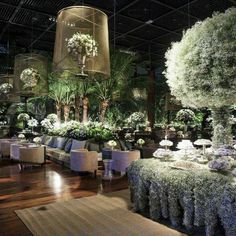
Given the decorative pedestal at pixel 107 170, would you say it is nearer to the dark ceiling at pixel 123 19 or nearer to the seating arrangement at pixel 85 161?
the seating arrangement at pixel 85 161

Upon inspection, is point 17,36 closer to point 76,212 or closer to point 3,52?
point 3,52

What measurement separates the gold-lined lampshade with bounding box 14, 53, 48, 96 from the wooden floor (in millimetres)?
2303

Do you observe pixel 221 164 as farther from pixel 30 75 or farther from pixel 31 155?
pixel 31 155

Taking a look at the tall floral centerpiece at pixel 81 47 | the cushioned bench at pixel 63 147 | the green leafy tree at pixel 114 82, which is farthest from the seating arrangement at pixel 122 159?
the green leafy tree at pixel 114 82

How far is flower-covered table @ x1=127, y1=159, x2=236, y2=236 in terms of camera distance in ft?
11.1

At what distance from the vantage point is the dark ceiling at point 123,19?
8.84m

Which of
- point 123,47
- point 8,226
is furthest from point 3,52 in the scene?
point 8,226

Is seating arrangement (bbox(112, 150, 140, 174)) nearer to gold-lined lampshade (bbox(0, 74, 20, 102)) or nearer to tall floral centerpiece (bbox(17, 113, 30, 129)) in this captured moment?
gold-lined lampshade (bbox(0, 74, 20, 102))

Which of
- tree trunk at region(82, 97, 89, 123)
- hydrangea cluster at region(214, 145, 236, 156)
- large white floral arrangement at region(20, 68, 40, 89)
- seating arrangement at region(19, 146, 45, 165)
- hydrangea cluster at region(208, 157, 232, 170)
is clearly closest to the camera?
hydrangea cluster at region(208, 157, 232, 170)

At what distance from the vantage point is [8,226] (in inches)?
173

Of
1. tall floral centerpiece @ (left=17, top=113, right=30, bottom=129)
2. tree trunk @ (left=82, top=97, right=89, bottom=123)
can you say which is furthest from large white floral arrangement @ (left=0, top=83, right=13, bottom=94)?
tall floral centerpiece @ (left=17, top=113, right=30, bottom=129)

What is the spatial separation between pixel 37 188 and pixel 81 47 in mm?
3421

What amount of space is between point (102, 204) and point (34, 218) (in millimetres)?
1238

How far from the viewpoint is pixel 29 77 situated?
8055 mm
